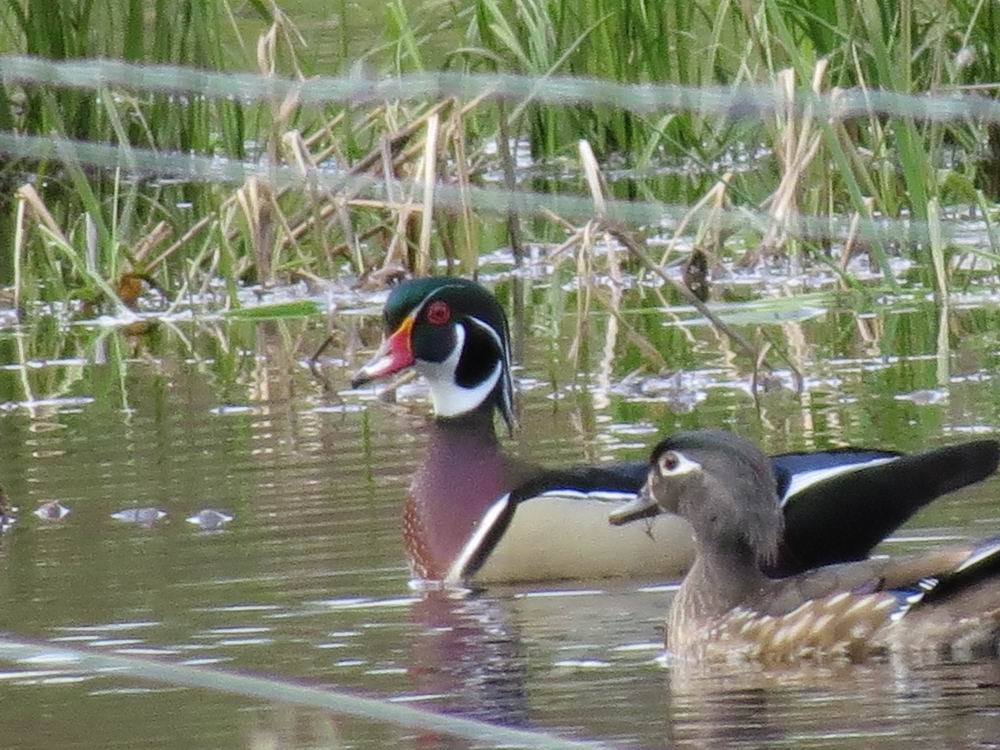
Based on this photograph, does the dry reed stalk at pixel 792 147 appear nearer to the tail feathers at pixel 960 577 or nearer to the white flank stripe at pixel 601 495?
the white flank stripe at pixel 601 495

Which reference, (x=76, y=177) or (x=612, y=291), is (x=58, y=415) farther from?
(x=612, y=291)

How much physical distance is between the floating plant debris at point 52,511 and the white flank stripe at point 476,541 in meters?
1.10

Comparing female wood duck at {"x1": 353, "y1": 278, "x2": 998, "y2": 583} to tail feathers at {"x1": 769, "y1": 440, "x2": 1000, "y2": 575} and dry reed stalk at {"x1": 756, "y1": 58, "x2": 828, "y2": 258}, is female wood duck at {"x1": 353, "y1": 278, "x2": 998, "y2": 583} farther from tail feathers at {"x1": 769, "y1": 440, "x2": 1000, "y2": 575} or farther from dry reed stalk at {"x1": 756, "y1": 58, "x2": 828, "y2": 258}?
dry reed stalk at {"x1": 756, "y1": 58, "x2": 828, "y2": 258}

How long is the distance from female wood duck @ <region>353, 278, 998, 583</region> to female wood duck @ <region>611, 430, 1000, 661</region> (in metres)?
0.33

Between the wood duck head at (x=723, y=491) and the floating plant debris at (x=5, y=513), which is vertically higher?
the wood duck head at (x=723, y=491)

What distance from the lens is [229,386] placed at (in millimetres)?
9820

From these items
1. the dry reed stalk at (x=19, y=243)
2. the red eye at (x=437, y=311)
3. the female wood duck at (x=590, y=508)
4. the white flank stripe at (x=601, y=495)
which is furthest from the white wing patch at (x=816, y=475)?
the dry reed stalk at (x=19, y=243)

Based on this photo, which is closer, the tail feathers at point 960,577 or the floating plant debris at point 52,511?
the tail feathers at point 960,577

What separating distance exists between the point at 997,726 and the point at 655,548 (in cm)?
231

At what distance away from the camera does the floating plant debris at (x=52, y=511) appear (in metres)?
7.60

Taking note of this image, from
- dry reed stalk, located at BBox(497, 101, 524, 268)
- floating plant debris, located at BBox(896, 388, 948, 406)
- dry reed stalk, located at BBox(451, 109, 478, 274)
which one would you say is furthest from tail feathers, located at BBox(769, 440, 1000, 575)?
dry reed stalk, located at BBox(497, 101, 524, 268)

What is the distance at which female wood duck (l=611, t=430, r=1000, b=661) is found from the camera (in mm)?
5785

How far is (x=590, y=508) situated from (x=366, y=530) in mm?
622

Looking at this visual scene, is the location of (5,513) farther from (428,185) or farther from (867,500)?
(428,185)
